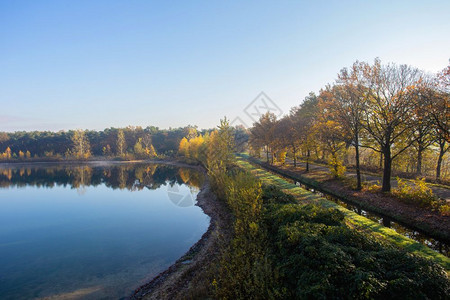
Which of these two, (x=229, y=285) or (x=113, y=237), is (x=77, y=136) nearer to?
(x=113, y=237)

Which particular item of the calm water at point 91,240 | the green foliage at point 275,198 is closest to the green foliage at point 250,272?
the green foliage at point 275,198

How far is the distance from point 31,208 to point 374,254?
93.1ft

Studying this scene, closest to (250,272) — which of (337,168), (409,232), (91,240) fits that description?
(409,232)

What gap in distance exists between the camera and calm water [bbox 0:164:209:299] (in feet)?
30.9

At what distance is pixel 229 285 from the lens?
576cm

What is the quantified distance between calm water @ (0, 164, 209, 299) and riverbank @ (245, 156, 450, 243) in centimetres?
1100

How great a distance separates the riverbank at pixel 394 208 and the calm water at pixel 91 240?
11.0 metres

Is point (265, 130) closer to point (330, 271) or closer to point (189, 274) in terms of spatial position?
point (189, 274)

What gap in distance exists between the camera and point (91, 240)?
1405 cm

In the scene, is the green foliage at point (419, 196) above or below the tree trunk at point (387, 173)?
below

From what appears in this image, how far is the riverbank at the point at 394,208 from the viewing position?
1094 cm

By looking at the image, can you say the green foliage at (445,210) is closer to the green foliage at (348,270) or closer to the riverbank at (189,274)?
the green foliage at (348,270)

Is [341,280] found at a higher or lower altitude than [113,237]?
higher

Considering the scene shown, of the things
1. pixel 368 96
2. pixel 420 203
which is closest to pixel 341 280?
pixel 420 203
